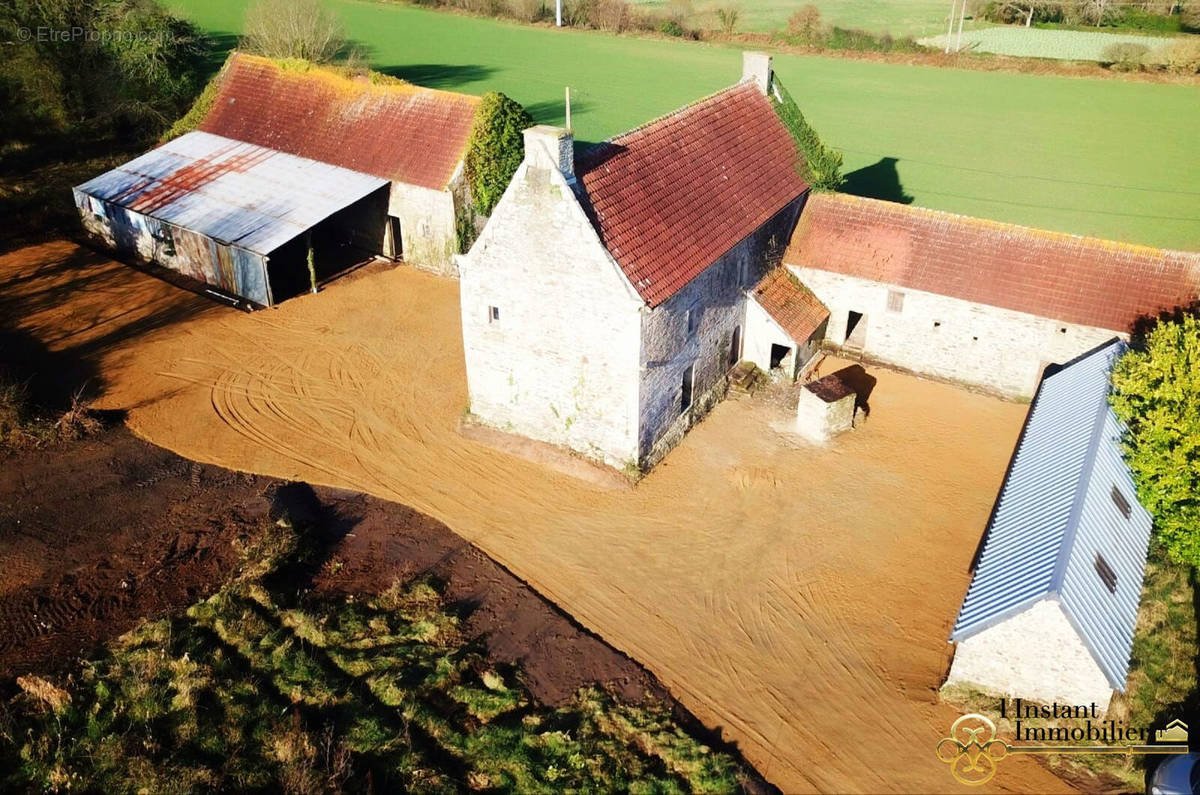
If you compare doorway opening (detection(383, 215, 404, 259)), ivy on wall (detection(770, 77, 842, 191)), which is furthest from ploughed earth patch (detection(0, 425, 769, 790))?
ivy on wall (detection(770, 77, 842, 191))

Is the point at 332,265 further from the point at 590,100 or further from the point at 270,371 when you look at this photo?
the point at 590,100

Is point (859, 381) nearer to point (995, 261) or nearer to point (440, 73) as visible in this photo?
point (995, 261)

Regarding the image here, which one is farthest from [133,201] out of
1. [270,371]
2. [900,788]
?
[900,788]

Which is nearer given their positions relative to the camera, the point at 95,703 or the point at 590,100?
the point at 95,703

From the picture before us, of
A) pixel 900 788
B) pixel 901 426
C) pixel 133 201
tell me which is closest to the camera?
pixel 900 788

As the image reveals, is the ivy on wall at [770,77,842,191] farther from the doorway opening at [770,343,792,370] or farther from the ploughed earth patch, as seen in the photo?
the ploughed earth patch

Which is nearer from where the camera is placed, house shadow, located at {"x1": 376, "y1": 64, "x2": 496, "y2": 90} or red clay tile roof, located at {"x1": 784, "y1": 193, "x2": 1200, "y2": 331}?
red clay tile roof, located at {"x1": 784, "y1": 193, "x2": 1200, "y2": 331}

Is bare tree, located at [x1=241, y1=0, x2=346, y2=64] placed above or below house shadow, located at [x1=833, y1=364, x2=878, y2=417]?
above
